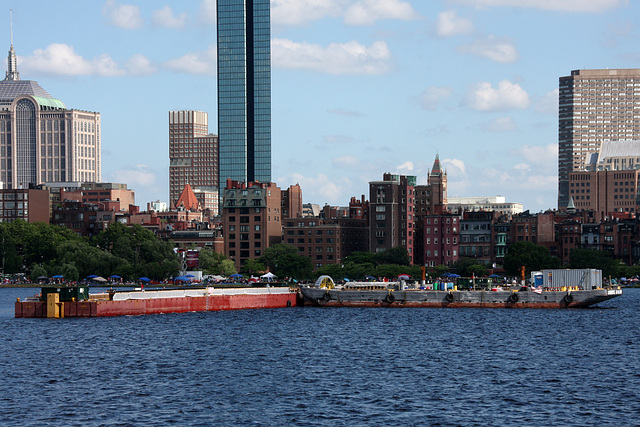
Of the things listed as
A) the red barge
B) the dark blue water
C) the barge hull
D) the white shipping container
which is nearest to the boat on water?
the barge hull

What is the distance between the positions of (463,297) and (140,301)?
5274cm

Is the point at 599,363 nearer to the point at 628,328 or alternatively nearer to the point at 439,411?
the point at 439,411

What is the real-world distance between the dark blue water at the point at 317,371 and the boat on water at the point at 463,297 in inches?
725

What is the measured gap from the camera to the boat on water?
16612 cm

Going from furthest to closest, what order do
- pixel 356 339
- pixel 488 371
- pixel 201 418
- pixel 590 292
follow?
pixel 590 292 → pixel 356 339 → pixel 488 371 → pixel 201 418

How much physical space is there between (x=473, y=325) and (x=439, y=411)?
2733 inches

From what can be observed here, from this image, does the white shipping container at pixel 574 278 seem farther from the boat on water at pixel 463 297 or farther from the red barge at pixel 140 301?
the red barge at pixel 140 301

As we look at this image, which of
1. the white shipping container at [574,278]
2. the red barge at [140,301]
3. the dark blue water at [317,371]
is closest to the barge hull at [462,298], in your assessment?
the white shipping container at [574,278]

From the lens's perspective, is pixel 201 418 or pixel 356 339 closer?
pixel 201 418

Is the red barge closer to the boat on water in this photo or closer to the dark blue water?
the dark blue water

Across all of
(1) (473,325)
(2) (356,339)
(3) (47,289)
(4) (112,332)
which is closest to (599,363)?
(2) (356,339)

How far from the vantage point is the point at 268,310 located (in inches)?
6644

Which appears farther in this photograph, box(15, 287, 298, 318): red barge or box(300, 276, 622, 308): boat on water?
box(300, 276, 622, 308): boat on water

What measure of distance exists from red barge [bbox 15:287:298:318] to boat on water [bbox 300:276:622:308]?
323 inches
